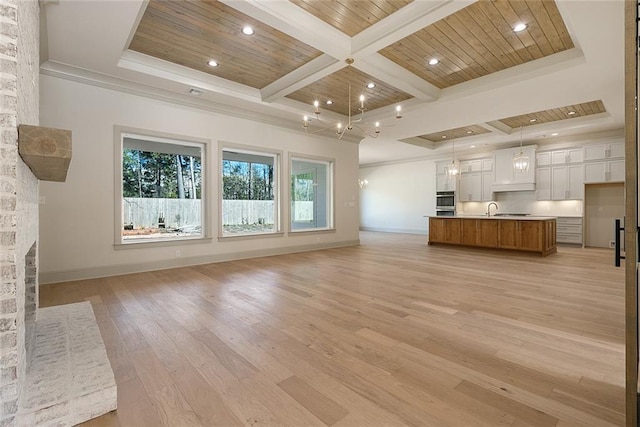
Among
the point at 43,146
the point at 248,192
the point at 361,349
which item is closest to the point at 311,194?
the point at 248,192

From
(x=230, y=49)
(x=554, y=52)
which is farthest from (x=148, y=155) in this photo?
(x=554, y=52)

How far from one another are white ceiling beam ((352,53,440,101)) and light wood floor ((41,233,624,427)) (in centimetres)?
309

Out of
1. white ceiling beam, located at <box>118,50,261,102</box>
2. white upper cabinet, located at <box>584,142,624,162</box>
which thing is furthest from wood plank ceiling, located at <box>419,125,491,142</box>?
white ceiling beam, located at <box>118,50,261,102</box>

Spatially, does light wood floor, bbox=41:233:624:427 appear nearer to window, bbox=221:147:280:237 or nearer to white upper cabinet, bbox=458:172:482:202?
window, bbox=221:147:280:237

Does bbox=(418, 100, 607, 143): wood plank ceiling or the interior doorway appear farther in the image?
the interior doorway

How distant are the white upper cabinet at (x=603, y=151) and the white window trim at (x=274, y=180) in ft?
26.7

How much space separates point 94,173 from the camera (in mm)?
4355

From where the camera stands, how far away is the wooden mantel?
1.39 meters

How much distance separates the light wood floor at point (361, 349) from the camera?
153cm

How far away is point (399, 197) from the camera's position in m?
11.9

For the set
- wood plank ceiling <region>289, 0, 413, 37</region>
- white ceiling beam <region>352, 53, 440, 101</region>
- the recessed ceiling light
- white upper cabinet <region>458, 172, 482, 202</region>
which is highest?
wood plank ceiling <region>289, 0, 413, 37</region>

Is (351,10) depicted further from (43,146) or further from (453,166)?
(453,166)

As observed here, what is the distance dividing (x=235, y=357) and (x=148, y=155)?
4.32 m

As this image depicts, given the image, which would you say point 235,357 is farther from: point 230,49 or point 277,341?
point 230,49
